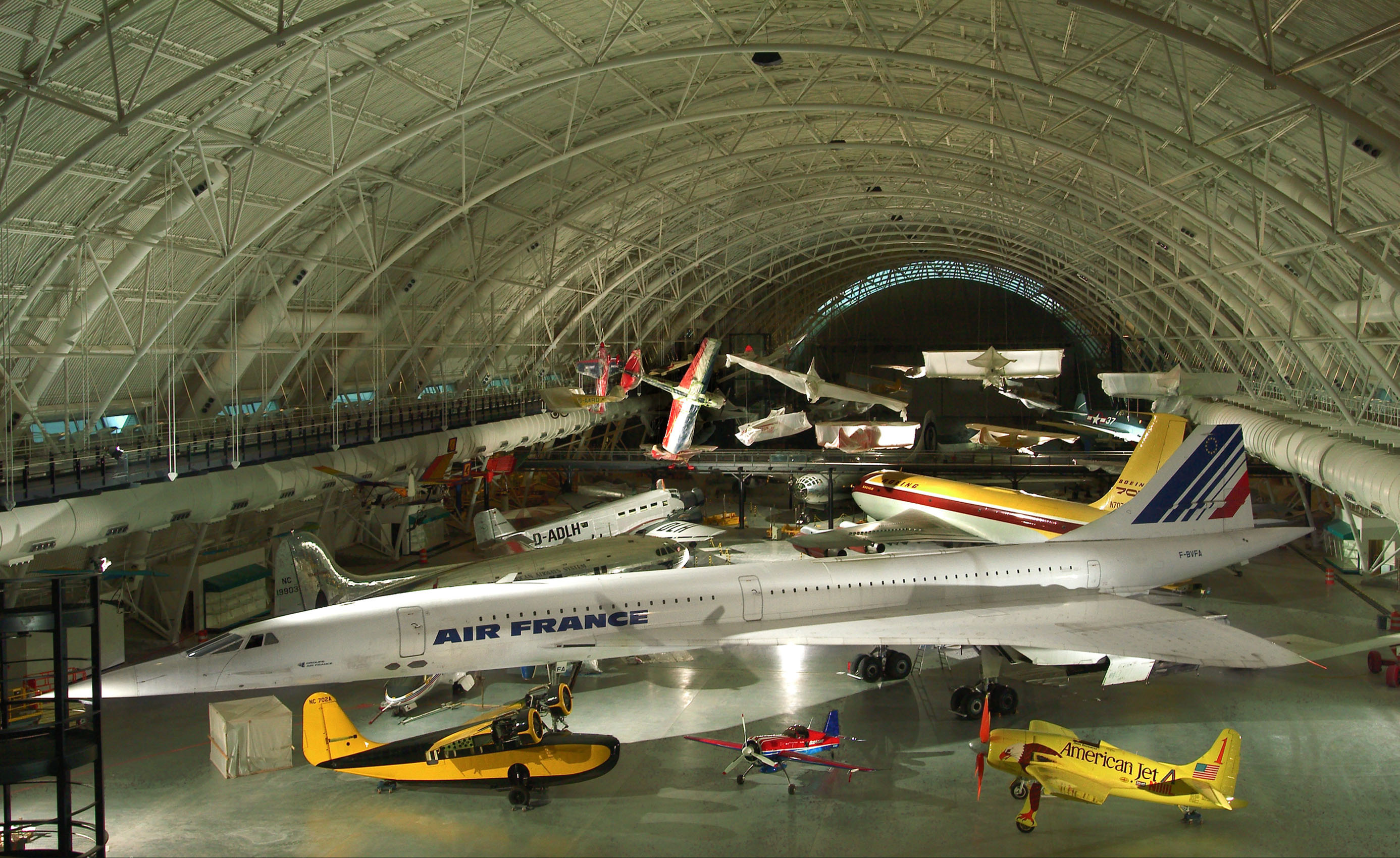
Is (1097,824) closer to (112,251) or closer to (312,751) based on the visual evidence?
(312,751)

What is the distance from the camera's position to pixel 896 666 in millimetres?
20484

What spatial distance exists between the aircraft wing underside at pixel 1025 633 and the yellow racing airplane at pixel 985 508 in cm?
595

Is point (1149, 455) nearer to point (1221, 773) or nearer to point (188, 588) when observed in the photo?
point (1221, 773)

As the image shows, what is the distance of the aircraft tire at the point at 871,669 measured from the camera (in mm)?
20062

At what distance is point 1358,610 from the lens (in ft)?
81.1

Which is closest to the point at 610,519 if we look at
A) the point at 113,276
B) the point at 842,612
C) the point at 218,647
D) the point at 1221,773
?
the point at 842,612

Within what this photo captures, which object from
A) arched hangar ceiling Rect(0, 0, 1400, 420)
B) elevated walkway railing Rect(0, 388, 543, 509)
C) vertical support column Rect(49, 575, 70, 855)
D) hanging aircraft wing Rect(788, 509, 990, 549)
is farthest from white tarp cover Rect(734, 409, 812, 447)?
vertical support column Rect(49, 575, 70, 855)

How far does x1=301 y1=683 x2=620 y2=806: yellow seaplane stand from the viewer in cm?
1474

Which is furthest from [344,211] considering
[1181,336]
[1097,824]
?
Answer: [1181,336]

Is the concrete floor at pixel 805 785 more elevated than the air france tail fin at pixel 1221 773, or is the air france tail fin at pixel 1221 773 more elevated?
the air france tail fin at pixel 1221 773

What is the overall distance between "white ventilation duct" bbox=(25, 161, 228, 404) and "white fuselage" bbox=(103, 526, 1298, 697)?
12613 millimetres

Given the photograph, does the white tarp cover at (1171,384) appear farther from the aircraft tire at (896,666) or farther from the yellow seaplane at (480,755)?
the yellow seaplane at (480,755)

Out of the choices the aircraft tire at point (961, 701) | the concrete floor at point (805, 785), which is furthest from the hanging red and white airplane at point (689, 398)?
the aircraft tire at point (961, 701)

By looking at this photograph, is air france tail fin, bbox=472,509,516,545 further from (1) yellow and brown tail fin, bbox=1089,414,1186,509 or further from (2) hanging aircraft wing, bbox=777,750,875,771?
(1) yellow and brown tail fin, bbox=1089,414,1186,509
